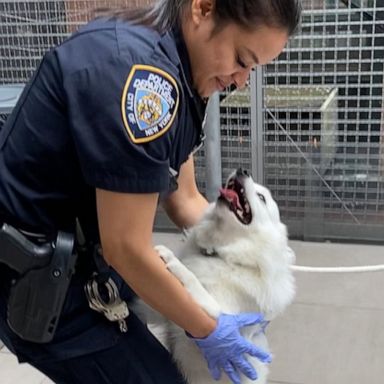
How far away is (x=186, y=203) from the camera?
1.77 meters

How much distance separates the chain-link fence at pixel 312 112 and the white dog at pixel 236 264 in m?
1.68

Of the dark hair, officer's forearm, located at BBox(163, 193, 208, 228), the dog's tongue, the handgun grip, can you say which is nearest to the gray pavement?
officer's forearm, located at BBox(163, 193, 208, 228)

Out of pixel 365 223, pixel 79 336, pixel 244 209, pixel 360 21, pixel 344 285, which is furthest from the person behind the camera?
pixel 365 223

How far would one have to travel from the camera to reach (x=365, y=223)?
3443 millimetres

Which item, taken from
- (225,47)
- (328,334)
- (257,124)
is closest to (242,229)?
(225,47)

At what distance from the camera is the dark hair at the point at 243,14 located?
1.10 meters

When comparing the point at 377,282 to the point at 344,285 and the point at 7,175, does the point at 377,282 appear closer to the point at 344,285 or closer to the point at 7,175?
the point at 344,285

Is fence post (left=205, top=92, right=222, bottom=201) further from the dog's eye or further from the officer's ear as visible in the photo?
the officer's ear

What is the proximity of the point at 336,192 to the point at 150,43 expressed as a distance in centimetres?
252

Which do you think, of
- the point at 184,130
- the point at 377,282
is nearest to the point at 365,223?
the point at 377,282

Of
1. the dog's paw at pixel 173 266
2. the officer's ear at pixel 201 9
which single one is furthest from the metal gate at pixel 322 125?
the officer's ear at pixel 201 9

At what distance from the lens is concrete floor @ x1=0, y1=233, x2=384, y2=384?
89.6 inches

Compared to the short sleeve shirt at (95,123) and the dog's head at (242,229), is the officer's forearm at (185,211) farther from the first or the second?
the short sleeve shirt at (95,123)

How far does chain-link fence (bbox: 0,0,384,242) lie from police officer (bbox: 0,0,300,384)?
2.07 metres
